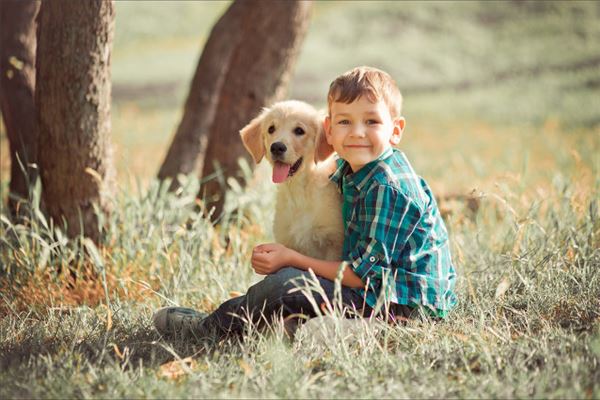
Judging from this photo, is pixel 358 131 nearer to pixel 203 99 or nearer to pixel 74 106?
pixel 74 106

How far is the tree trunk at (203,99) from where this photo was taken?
6.19m

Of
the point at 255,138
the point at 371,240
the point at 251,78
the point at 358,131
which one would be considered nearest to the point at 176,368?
the point at 371,240

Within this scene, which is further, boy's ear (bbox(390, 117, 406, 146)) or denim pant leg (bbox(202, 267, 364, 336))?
boy's ear (bbox(390, 117, 406, 146))

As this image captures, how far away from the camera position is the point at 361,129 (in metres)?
3.34

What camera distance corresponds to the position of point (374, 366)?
3.01 metres

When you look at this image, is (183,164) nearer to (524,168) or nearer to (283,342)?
(524,168)

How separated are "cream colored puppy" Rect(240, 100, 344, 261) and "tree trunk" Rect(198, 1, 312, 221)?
180 centimetres

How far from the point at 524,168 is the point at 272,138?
5.85 feet

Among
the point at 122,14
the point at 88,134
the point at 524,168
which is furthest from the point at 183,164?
the point at 122,14

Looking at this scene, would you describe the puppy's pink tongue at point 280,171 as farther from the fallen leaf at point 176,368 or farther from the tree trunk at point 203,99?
the tree trunk at point 203,99

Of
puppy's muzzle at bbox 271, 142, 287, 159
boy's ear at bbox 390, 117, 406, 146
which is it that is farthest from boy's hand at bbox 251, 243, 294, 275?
boy's ear at bbox 390, 117, 406, 146

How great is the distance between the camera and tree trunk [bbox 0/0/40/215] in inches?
203

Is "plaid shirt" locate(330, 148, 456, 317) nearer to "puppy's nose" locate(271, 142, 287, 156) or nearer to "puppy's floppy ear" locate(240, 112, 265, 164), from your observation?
"puppy's nose" locate(271, 142, 287, 156)

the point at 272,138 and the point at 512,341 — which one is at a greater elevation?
the point at 272,138
